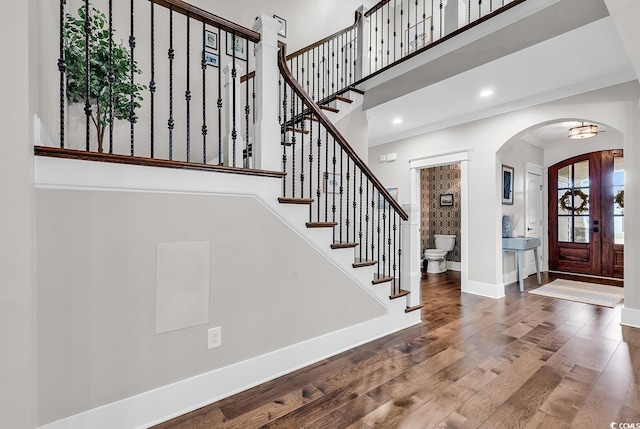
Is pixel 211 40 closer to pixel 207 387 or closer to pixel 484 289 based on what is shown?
pixel 207 387

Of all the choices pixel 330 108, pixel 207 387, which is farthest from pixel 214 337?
pixel 330 108

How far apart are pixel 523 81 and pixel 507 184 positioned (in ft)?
6.46

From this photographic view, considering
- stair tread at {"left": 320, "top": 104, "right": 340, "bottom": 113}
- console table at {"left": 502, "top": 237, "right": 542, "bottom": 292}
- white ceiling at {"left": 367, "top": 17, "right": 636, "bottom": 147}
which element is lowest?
console table at {"left": 502, "top": 237, "right": 542, "bottom": 292}

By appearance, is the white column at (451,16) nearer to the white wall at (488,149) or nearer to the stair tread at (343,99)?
the stair tread at (343,99)

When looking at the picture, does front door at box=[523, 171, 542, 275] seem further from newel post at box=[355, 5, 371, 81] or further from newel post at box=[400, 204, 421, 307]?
newel post at box=[355, 5, 371, 81]

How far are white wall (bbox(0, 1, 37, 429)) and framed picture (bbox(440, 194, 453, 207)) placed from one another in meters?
6.55

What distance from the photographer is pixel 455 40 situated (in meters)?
3.17

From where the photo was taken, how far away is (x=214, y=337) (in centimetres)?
187

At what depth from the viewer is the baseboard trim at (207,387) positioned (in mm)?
1552

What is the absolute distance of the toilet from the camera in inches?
237

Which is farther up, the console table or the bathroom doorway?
the bathroom doorway

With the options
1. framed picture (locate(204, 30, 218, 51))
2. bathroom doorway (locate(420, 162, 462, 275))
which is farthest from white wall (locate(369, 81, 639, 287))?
framed picture (locate(204, 30, 218, 51))

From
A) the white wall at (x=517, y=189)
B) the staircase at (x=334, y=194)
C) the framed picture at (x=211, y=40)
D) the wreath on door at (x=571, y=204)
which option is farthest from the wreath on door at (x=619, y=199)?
Result: the framed picture at (x=211, y=40)

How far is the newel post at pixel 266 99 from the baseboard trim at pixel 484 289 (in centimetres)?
356
